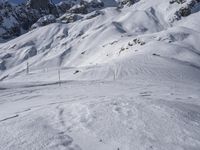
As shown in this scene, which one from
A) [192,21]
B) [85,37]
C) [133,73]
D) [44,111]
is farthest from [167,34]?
[44,111]

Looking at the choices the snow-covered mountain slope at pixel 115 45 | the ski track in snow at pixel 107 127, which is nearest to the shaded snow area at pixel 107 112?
the ski track in snow at pixel 107 127

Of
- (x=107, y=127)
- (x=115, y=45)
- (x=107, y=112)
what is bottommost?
(x=107, y=127)

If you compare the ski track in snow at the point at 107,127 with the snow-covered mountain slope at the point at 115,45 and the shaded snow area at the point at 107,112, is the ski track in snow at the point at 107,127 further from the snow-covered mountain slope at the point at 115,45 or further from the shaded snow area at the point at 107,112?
the snow-covered mountain slope at the point at 115,45

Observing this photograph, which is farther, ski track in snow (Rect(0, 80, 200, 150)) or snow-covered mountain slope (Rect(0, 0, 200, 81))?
snow-covered mountain slope (Rect(0, 0, 200, 81))

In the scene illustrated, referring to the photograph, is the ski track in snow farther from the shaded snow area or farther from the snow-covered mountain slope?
the snow-covered mountain slope

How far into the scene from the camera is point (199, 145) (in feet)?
33.9

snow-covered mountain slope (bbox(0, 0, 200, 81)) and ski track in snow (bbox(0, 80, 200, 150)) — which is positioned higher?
snow-covered mountain slope (bbox(0, 0, 200, 81))

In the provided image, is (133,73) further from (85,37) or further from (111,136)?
(85,37)

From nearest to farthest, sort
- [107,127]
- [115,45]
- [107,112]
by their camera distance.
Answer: [107,127]
[107,112]
[115,45]

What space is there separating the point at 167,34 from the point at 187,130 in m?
90.9

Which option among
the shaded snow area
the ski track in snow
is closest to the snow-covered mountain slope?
the shaded snow area

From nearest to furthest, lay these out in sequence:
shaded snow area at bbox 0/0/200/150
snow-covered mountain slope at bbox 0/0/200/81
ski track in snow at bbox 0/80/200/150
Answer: ski track in snow at bbox 0/80/200/150
shaded snow area at bbox 0/0/200/150
snow-covered mountain slope at bbox 0/0/200/81

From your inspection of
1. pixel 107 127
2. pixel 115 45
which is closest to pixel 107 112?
pixel 107 127

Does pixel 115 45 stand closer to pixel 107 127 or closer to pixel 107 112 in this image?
pixel 107 112
